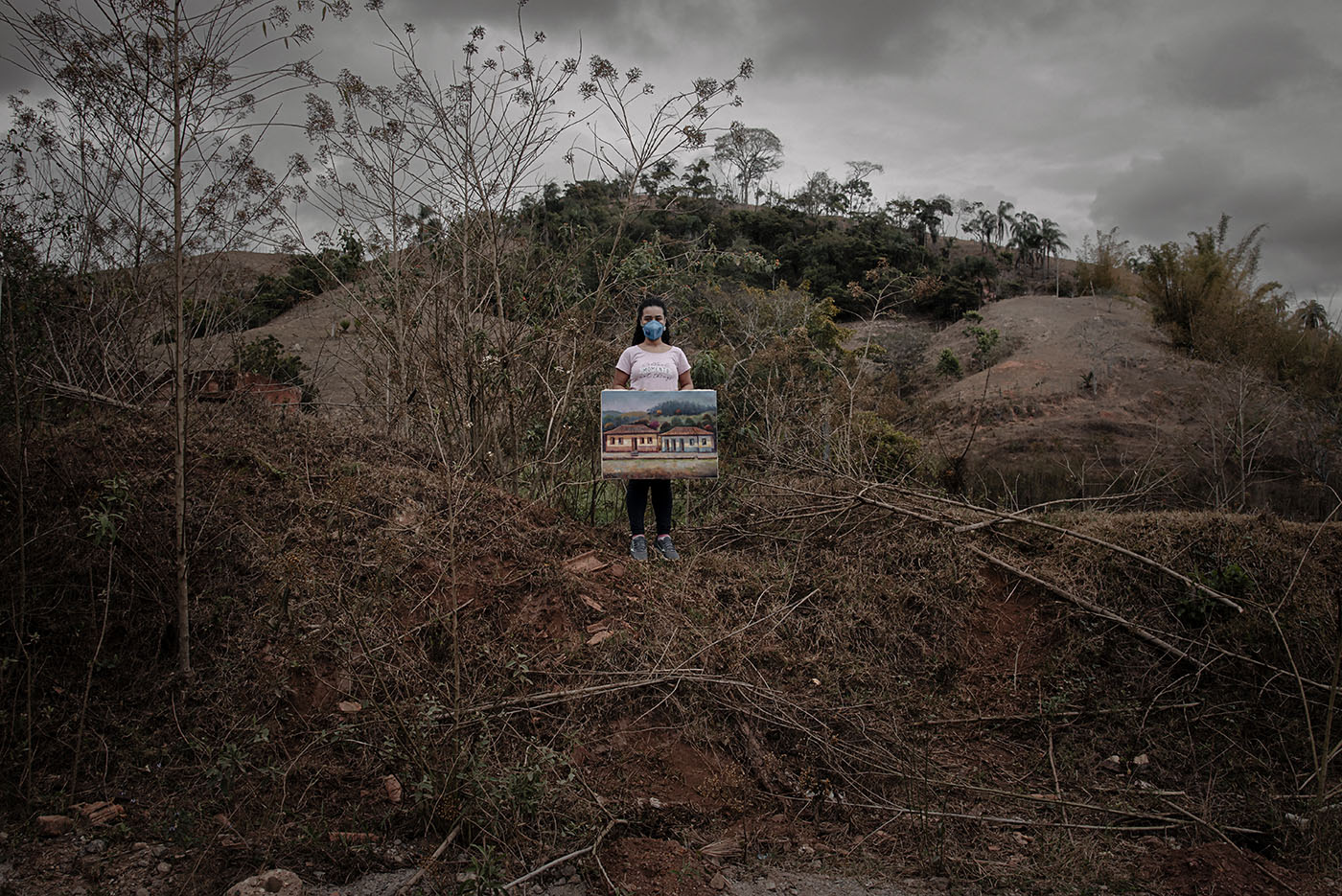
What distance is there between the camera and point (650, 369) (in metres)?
4.66

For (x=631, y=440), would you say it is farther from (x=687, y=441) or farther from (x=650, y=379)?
(x=650, y=379)

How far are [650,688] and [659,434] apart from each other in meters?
1.48

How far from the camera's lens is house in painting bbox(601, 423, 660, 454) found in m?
4.46

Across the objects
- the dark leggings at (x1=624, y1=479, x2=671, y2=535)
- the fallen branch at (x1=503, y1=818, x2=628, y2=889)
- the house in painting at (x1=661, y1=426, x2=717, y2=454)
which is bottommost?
the fallen branch at (x1=503, y1=818, x2=628, y2=889)

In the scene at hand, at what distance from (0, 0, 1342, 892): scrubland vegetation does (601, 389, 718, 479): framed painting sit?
2.06 ft

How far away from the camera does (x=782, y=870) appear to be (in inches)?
113

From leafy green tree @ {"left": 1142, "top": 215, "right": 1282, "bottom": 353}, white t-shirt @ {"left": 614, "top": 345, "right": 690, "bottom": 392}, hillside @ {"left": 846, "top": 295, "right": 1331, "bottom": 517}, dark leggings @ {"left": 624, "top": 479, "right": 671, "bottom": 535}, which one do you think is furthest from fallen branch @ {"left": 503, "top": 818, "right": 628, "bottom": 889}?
leafy green tree @ {"left": 1142, "top": 215, "right": 1282, "bottom": 353}

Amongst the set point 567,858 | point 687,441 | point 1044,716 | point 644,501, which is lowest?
point 1044,716

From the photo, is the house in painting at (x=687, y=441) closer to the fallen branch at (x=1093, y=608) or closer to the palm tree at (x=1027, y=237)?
the fallen branch at (x=1093, y=608)

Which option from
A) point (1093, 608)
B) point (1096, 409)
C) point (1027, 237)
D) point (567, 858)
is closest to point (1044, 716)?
point (1093, 608)

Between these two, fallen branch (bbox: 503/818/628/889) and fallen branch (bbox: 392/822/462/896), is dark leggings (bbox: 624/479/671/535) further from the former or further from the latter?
fallen branch (bbox: 392/822/462/896)

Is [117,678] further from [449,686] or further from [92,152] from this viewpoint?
[92,152]

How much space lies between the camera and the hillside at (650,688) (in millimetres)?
2760

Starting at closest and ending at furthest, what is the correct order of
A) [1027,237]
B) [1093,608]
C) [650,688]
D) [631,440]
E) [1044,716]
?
[650,688] → [1044,716] → [631,440] → [1093,608] → [1027,237]
